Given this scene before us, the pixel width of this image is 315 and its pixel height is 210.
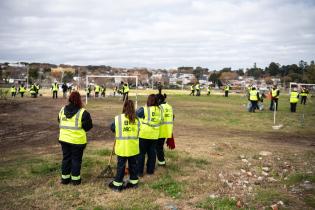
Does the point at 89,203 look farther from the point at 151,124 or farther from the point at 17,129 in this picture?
the point at 17,129

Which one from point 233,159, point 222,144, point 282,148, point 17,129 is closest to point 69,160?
point 233,159

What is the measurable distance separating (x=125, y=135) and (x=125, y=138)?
65 millimetres

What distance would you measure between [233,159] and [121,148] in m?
4.52

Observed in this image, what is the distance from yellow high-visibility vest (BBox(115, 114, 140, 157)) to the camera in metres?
7.61

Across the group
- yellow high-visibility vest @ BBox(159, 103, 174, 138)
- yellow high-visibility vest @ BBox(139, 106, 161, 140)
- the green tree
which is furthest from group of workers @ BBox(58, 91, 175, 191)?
the green tree

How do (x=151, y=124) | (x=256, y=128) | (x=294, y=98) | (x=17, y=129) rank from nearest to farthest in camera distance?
(x=151, y=124)
(x=17, y=129)
(x=256, y=128)
(x=294, y=98)

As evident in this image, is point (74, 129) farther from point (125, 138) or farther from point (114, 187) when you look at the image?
point (114, 187)

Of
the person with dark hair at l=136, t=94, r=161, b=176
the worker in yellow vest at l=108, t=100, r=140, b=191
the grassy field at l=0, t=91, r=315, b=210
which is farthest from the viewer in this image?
the person with dark hair at l=136, t=94, r=161, b=176

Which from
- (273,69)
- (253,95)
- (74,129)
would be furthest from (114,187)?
(273,69)

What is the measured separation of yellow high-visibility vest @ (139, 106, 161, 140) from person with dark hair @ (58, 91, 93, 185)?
1.42m

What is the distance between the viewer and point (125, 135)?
7.67 meters

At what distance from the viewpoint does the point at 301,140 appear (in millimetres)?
14852

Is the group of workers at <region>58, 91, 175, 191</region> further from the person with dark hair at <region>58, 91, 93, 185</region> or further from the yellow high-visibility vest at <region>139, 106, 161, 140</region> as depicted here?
the yellow high-visibility vest at <region>139, 106, 161, 140</region>

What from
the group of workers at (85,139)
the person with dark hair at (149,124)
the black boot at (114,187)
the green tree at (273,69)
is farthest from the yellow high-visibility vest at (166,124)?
the green tree at (273,69)
